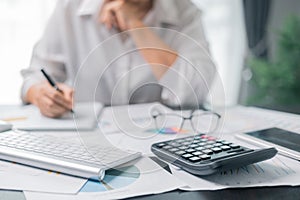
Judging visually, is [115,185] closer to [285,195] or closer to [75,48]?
[285,195]

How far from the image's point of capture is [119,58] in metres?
0.88

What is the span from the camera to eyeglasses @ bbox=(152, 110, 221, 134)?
0.65 meters

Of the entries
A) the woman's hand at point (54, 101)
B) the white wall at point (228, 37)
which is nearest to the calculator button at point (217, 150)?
the woman's hand at point (54, 101)

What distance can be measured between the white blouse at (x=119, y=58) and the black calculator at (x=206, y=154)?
197 millimetres

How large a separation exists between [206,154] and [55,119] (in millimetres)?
409

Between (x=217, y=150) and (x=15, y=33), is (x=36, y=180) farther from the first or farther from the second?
(x=15, y=33)

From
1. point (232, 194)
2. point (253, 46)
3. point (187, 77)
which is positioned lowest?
point (232, 194)

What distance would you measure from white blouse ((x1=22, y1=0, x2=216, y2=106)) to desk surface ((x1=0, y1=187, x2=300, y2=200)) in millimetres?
306

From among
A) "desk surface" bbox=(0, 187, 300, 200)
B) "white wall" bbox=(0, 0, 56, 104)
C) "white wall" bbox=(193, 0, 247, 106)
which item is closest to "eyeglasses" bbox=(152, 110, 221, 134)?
"desk surface" bbox=(0, 187, 300, 200)

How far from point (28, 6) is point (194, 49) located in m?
1.30

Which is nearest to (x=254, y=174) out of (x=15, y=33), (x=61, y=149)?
(x=61, y=149)

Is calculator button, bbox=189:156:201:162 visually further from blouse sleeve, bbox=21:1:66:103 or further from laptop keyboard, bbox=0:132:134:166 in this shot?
blouse sleeve, bbox=21:1:66:103

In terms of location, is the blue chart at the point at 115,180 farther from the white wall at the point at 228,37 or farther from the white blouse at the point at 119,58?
the white wall at the point at 228,37

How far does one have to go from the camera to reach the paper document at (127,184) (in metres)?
0.34
